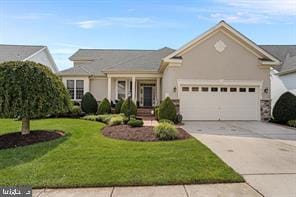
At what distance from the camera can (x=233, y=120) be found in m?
18.2

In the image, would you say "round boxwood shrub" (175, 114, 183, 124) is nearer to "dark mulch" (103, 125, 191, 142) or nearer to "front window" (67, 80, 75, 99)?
"dark mulch" (103, 125, 191, 142)

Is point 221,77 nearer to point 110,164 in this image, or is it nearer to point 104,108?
point 104,108

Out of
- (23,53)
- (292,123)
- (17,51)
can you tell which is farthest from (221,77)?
(17,51)

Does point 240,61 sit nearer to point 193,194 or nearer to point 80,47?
point 193,194

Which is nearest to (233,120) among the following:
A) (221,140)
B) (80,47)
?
(221,140)

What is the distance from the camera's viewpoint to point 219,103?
18375 mm

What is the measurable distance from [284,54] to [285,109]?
10.7 meters

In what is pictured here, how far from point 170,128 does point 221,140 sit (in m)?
2.01

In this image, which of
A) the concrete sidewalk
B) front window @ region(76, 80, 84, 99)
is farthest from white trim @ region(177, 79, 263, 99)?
the concrete sidewalk

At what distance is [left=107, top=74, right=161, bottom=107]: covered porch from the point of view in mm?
23031

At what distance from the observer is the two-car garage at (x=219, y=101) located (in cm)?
1823

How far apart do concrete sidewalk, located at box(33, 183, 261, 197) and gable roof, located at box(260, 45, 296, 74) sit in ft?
58.4

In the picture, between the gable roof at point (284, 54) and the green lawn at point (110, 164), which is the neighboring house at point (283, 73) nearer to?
the gable roof at point (284, 54)

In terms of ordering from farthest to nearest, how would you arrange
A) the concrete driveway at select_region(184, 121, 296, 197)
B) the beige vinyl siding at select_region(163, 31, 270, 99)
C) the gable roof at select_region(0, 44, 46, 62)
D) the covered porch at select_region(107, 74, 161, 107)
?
1. the gable roof at select_region(0, 44, 46, 62)
2. the covered porch at select_region(107, 74, 161, 107)
3. the beige vinyl siding at select_region(163, 31, 270, 99)
4. the concrete driveway at select_region(184, 121, 296, 197)
